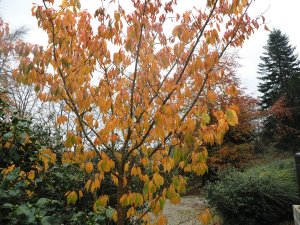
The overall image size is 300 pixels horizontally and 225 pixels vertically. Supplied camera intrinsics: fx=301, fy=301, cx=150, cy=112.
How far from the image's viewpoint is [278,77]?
96.9ft

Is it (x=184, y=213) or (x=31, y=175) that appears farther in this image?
(x=184, y=213)

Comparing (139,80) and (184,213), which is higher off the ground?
(139,80)

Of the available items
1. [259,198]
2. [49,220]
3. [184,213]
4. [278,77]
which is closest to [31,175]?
[49,220]

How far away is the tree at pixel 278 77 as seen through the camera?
25.4 meters

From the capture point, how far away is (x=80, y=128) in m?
3.17

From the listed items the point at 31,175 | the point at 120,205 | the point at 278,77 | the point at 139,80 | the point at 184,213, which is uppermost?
the point at 278,77

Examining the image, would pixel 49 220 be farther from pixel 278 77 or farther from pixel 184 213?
pixel 278 77

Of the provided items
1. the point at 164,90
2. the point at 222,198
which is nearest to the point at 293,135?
the point at 222,198

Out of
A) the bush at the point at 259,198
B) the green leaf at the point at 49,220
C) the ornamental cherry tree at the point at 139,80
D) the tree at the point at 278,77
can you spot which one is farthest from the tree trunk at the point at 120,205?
the tree at the point at 278,77

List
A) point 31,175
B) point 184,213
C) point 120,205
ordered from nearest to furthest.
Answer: point 31,175 → point 120,205 → point 184,213

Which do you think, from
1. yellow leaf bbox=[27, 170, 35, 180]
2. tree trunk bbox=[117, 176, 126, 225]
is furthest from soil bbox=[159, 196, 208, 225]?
yellow leaf bbox=[27, 170, 35, 180]

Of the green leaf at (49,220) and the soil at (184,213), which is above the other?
the green leaf at (49,220)

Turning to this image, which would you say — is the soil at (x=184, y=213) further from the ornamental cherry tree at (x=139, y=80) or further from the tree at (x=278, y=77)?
the tree at (x=278, y=77)

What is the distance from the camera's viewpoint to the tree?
25.4m
